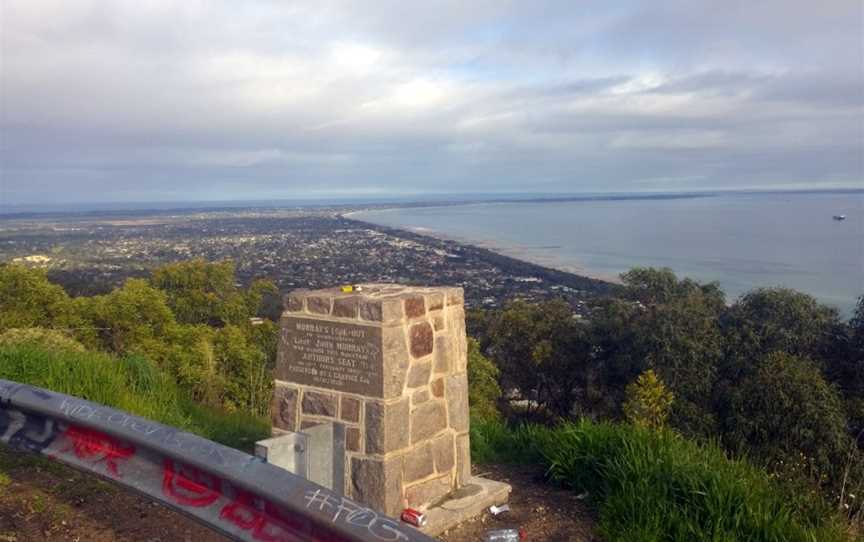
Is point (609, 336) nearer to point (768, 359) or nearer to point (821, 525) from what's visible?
point (768, 359)

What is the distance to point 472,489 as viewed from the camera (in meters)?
4.51

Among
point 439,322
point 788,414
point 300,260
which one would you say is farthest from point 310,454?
point 300,260

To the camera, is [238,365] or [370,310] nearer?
[370,310]

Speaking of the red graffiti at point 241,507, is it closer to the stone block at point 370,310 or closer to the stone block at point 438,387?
the stone block at point 370,310

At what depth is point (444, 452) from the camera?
4547 mm

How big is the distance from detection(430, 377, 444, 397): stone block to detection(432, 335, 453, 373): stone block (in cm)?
6

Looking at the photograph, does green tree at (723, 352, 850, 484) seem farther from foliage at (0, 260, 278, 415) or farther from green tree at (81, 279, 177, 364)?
green tree at (81, 279, 177, 364)

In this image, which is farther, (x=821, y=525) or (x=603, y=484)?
(x=603, y=484)

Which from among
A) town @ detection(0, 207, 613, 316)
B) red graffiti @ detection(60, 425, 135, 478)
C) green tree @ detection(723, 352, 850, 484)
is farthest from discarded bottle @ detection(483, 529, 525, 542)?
town @ detection(0, 207, 613, 316)

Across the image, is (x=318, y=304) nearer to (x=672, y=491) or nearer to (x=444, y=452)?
(x=444, y=452)

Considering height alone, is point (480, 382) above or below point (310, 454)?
below

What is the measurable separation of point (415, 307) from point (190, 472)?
6.20ft

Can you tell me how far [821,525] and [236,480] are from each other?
9.83 ft

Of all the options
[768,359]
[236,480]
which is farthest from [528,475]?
[768,359]
